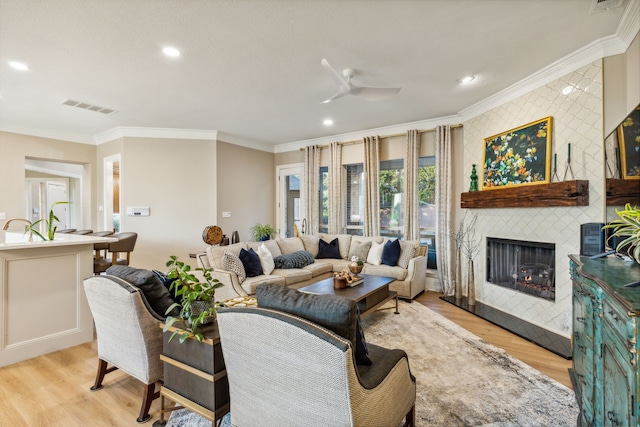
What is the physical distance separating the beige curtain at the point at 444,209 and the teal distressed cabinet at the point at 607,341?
2.73 metres

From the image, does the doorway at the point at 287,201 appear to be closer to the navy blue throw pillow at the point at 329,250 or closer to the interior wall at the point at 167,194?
the navy blue throw pillow at the point at 329,250

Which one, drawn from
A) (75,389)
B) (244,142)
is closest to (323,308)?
(75,389)

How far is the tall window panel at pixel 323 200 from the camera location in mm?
6453

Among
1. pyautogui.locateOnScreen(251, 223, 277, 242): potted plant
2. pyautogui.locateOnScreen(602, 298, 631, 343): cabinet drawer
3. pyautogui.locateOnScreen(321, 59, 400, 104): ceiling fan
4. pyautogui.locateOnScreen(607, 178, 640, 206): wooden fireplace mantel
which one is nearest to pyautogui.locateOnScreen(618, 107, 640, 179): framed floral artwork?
pyautogui.locateOnScreen(607, 178, 640, 206): wooden fireplace mantel

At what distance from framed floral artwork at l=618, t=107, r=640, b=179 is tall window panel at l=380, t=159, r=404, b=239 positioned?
3453 mm

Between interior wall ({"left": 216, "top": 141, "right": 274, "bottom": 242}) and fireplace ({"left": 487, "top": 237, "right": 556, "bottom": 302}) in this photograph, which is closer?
fireplace ({"left": 487, "top": 237, "right": 556, "bottom": 302})

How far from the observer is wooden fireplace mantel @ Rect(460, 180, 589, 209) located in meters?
2.97

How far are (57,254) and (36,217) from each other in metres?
7.55

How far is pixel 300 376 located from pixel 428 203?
180 inches

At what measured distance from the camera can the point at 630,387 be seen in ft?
3.51

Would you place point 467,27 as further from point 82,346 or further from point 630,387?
point 82,346

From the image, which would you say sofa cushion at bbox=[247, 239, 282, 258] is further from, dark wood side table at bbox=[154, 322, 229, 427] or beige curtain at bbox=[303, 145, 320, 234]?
dark wood side table at bbox=[154, 322, 229, 427]

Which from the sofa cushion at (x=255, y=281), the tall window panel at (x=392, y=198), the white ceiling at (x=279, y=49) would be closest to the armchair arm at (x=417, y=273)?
the tall window panel at (x=392, y=198)

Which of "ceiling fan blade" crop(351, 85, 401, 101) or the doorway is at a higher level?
"ceiling fan blade" crop(351, 85, 401, 101)
